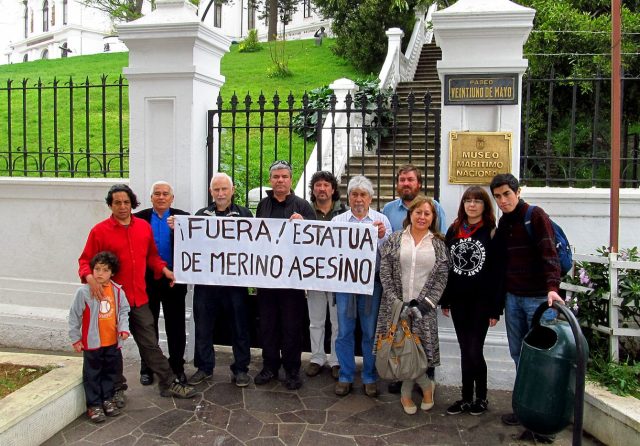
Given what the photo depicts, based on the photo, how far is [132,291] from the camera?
15.1 ft

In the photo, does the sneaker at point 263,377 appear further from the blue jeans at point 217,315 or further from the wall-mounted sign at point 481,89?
the wall-mounted sign at point 481,89

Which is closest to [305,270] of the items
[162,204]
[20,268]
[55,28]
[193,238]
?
[193,238]

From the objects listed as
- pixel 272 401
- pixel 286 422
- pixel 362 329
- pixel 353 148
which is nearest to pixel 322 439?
pixel 286 422

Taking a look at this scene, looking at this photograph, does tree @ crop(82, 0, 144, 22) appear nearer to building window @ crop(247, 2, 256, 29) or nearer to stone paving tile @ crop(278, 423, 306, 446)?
building window @ crop(247, 2, 256, 29)

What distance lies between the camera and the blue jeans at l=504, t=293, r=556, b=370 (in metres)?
4.14

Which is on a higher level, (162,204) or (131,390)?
(162,204)

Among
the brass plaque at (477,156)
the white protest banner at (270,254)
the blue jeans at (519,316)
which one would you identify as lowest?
the blue jeans at (519,316)

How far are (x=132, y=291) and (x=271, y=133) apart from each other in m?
11.0

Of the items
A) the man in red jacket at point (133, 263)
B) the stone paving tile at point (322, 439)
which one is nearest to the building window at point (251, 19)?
the man in red jacket at point (133, 263)

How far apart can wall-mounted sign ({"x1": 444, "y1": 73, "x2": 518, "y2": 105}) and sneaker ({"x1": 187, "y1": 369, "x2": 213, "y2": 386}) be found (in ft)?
10.7

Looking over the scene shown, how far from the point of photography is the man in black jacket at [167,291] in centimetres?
496

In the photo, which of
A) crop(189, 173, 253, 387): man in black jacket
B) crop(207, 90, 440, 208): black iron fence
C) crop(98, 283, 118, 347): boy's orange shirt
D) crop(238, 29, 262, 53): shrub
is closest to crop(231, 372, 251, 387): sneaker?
crop(189, 173, 253, 387): man in black jacket

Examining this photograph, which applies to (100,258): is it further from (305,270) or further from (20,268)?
(20,268)

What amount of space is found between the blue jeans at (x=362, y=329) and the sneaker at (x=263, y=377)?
649 mm
